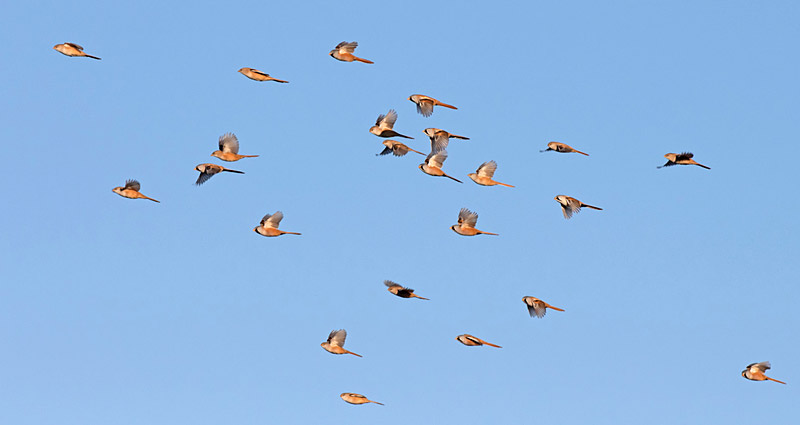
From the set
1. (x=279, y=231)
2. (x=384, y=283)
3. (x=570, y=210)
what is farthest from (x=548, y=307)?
(x=279, y=231)

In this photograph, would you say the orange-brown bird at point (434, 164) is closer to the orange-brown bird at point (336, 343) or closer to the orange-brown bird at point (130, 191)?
the orange-brown bird at point (336, 343)

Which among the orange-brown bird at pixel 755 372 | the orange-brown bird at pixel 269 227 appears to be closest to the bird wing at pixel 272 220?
the orange-brown bird at pixel 269 227

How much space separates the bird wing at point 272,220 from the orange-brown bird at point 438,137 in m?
8.25

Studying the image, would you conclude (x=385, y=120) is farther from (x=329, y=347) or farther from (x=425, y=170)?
(x=329, y=347)

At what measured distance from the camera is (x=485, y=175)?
7100 cm

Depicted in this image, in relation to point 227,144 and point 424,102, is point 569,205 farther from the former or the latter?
point 227,144

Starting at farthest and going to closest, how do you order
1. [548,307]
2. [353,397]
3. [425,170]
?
[353,397]
[425,170]
[548,307]

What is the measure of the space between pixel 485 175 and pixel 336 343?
11.3 meters

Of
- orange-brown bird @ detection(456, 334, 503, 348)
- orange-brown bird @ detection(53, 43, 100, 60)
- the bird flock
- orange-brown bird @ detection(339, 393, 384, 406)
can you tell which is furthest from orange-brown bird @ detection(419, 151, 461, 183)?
orange-brown bird @ detection(53, 43, 100, 60)

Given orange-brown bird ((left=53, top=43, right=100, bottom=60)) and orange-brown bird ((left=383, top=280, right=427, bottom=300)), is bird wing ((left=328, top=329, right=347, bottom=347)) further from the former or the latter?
orange-brown bird ((left=53, top=43, right=100, bottom=60))

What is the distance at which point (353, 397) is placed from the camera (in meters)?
75.6

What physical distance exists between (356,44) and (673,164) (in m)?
15.9

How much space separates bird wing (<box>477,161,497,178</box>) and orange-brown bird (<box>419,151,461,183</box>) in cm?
158

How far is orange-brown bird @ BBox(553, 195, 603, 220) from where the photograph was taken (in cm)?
6669
